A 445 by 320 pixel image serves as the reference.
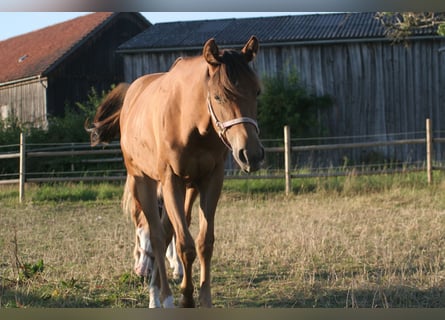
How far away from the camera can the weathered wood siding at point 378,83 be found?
66.0 feet

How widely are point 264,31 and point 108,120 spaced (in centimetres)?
1614

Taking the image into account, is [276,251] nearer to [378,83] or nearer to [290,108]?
[290,108]

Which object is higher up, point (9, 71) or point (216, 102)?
point (9, 71)

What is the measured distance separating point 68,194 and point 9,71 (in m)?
15.3

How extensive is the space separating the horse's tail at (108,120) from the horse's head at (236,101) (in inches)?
112

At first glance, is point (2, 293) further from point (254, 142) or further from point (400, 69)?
point (400, 69)

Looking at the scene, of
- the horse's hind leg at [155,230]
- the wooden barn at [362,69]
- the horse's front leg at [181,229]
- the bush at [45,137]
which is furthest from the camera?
the wooden barn at [362,69]

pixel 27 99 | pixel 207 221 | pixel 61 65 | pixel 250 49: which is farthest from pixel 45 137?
pixel 250 49

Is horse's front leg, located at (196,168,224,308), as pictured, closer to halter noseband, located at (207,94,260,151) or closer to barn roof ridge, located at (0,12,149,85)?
halter noseband, located at (207,94,260,151)

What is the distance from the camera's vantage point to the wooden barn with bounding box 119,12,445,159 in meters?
20.1

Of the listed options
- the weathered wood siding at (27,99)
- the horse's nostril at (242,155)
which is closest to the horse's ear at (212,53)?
the horse's nostril at (242,155)

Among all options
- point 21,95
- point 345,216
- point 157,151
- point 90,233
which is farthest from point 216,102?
point 21,95

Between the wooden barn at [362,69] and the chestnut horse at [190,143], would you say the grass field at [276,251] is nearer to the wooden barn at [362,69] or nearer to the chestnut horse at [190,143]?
the chestnut horse at [190,143]

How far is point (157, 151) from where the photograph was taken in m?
4.65
